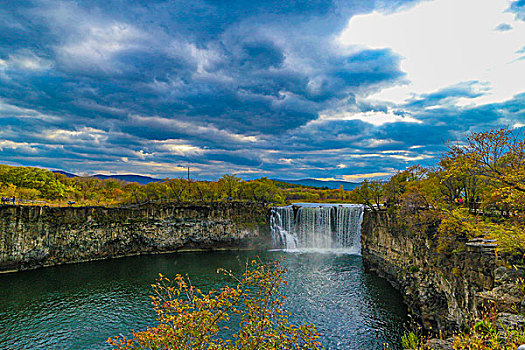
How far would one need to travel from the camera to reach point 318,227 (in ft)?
178

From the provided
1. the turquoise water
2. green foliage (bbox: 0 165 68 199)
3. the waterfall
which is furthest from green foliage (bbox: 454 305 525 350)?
green foliage (bbox: 0 165 68 199)

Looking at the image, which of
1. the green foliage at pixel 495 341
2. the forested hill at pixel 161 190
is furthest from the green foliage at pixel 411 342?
the forested hill at pixel 161 190

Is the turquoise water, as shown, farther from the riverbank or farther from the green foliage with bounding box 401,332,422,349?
the green foliage with bounding box 401,332,422,349

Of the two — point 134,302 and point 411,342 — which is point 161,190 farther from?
point 411,342

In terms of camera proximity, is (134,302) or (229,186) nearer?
(134,302)

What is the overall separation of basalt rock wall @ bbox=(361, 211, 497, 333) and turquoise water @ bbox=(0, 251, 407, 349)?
201 cm

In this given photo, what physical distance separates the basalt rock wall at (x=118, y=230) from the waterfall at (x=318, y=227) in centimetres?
375

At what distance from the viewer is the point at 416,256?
27.1 metres

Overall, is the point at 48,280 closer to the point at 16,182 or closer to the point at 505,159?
the point at 16,182

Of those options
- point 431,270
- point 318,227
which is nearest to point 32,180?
point 318,227

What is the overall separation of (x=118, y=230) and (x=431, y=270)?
1918 inches

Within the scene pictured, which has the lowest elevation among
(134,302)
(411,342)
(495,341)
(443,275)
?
(134,302)

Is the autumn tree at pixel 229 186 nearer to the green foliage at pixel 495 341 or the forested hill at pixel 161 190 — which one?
the forested hill at pixel 161 190

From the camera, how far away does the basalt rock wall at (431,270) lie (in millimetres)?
15805
